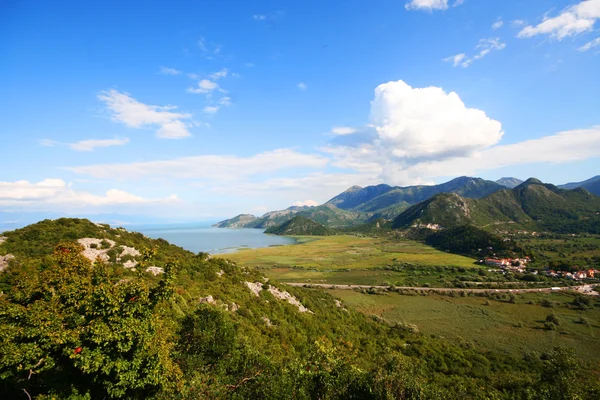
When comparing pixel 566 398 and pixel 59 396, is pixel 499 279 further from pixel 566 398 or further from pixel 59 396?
pixel 59 396

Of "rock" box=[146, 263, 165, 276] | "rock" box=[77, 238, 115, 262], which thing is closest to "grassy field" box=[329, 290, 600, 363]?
"rock" box=[146, 263, 165, 276]

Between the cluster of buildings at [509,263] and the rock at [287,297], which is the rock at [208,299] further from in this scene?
the cluster of buildings at [509,263]

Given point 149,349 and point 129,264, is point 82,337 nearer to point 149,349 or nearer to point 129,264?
point 149,349

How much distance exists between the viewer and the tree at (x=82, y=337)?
10.1 meters

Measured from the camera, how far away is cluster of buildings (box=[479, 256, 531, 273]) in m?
116

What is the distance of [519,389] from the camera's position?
27812 mm

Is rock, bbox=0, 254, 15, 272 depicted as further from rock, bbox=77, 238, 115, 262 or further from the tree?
the tree

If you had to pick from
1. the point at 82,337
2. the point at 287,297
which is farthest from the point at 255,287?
the point at 82,337

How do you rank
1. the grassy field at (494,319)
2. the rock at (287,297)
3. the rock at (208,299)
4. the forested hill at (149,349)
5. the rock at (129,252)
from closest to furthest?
1. the forested hill at (149,349)
2. the rock at (208,299)
3. the rock at (129,252)
4. the rock at (287,297)
5. the grassy field at (494,319)

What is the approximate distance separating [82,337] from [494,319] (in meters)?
74.8

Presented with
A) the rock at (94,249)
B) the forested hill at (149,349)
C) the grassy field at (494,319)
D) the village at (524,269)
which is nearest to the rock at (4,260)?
the forested hill at (149,349)

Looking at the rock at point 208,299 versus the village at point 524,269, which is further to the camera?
the village at point 524,269

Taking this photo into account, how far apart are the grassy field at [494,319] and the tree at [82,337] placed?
2102 inches

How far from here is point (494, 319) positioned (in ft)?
198
